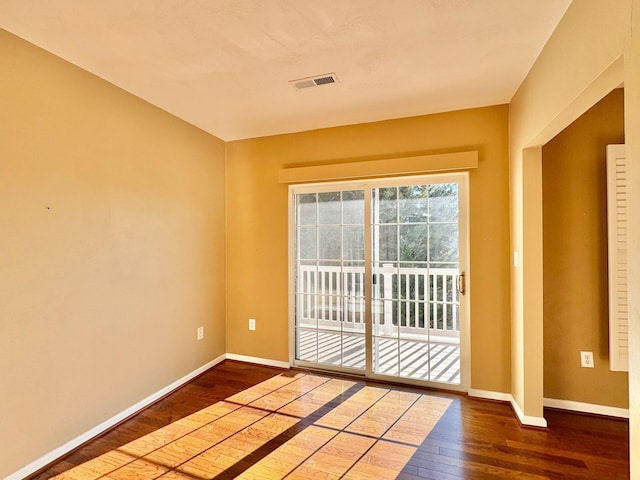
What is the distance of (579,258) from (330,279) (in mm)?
2143

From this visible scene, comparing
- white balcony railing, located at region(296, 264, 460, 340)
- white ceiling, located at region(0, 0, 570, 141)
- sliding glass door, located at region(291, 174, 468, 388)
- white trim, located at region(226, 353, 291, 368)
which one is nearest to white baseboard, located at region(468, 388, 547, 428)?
sliding glass door, located at region(291, 174, 468, 388)

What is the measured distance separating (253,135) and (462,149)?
2.16 meters

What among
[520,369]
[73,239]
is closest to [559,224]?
[520,369]

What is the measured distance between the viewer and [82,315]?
2.19m

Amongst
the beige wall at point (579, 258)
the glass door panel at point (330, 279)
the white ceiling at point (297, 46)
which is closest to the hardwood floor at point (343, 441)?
the beige wall at point (579, 258)

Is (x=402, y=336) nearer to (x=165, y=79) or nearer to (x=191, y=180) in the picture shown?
(x=191, y=180)

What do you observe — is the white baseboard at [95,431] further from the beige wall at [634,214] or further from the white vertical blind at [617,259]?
the white vertical blind at [617,259]

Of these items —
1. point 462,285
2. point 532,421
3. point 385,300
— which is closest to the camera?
point 532,421

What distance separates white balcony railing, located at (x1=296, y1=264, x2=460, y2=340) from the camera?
297 centimetres

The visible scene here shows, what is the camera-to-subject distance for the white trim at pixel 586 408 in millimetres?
2477

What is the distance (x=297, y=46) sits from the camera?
1955mm

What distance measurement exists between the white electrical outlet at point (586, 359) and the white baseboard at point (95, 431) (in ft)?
11.3

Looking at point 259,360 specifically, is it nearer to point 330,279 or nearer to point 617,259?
point 330,279

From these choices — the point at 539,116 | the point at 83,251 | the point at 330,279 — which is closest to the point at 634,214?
the point at 539,116
